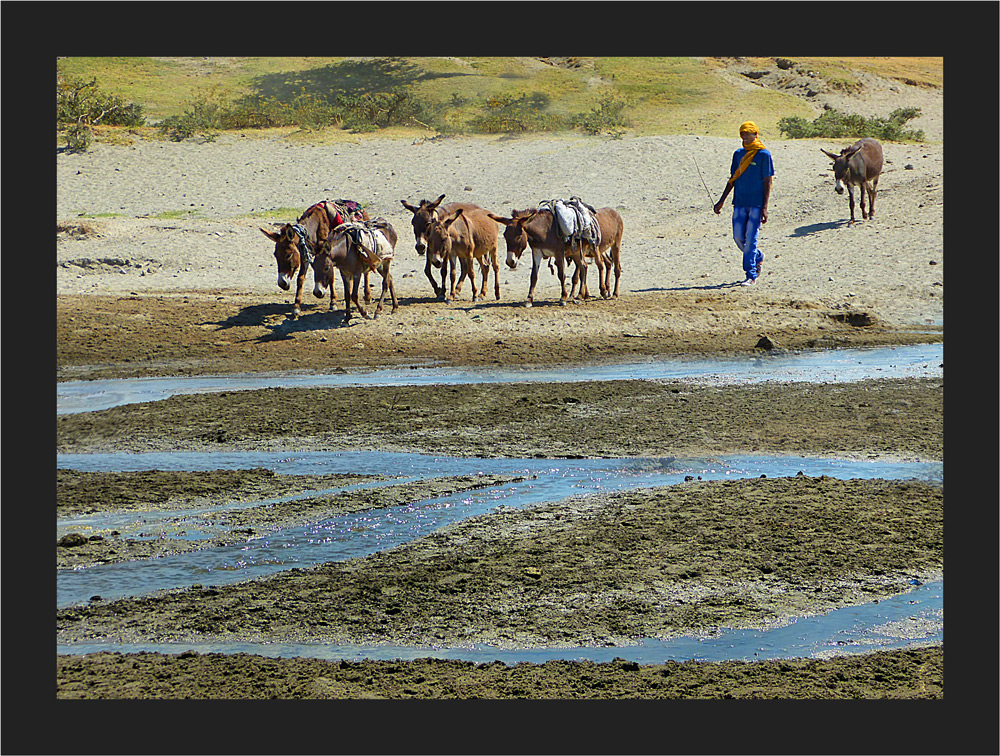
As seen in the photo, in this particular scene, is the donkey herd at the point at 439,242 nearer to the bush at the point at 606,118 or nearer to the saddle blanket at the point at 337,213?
the saddle blanket at the point at 337,213

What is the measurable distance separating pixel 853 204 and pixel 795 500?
57.9 feet

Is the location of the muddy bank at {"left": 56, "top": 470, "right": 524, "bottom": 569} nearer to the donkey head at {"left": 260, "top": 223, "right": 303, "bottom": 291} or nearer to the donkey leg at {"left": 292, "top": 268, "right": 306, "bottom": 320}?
the donkey head at {"left": 260, "top": 223, "right": 303, "bottom": 291}

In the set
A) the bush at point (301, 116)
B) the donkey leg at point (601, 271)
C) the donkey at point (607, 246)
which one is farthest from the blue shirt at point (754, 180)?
the bush at point (301, 116)

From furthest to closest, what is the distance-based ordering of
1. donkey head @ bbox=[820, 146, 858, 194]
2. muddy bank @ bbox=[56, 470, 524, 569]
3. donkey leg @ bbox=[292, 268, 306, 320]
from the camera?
donkey head @ bbox=[820, 146, 858, 194] → donkey leg @ bbox=[292, 268, 306, 320] → muddy bank @ bbox=[56, 470, 524, 569]

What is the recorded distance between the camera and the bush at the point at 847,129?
114 ft

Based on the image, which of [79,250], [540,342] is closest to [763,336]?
[540,342]

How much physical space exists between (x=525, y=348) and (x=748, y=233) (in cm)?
643

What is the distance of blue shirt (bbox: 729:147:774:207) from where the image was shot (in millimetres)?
20000

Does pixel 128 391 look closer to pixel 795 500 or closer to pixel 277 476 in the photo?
pixel 277 476

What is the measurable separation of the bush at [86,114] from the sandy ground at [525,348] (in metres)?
0.83

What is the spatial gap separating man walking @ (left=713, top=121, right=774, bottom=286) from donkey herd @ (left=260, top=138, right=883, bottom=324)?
229cm

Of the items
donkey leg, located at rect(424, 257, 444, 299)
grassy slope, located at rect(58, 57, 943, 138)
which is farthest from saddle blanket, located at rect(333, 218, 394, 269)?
grassy slope, located at rect(58, 57, 943, 138)

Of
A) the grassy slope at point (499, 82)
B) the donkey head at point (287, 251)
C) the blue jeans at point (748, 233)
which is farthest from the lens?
the grassy slope at point (499, 82)

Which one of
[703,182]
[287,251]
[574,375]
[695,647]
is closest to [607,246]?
[287,251]
